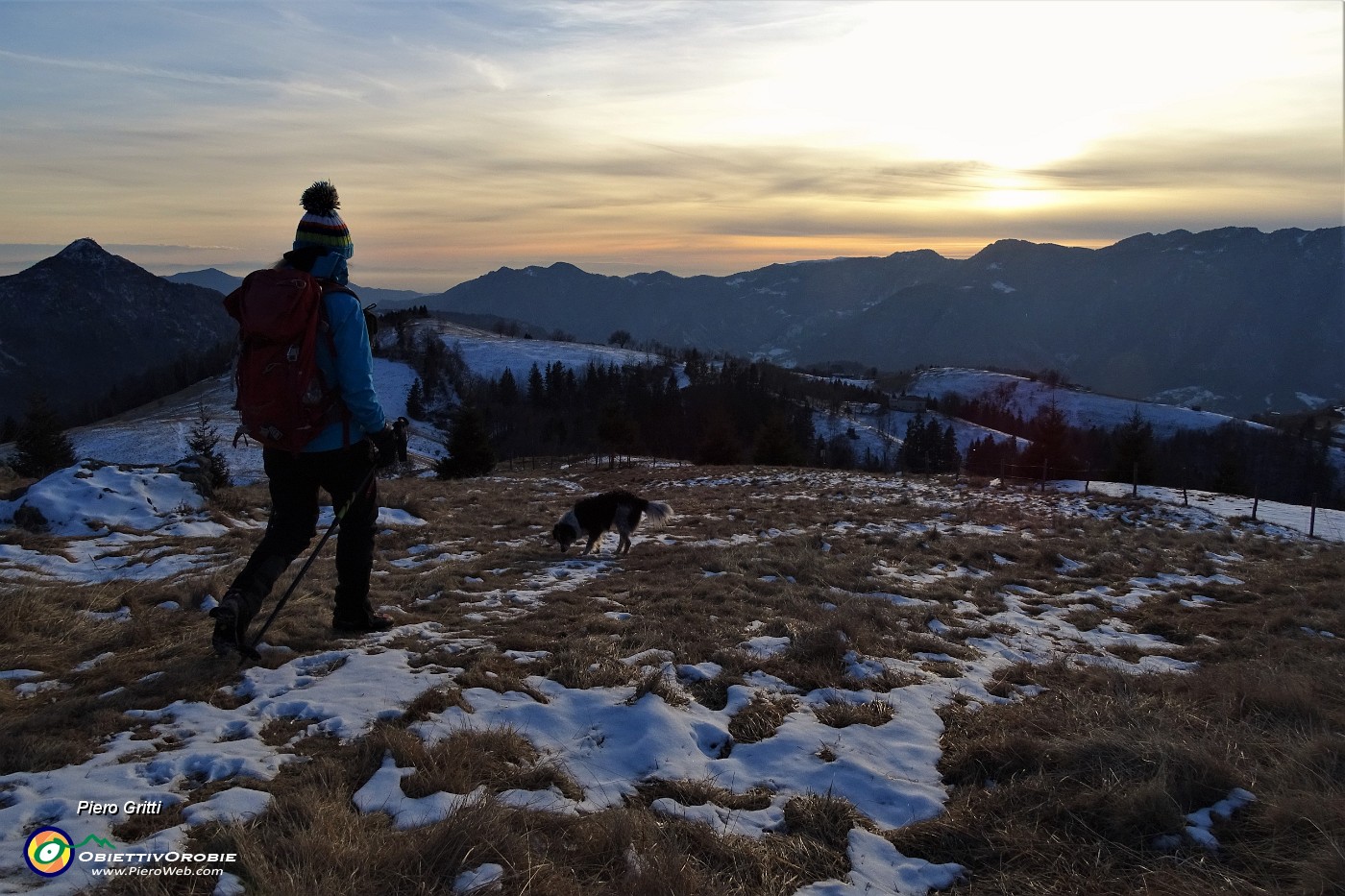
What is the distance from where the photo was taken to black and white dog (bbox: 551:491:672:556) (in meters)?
11.8

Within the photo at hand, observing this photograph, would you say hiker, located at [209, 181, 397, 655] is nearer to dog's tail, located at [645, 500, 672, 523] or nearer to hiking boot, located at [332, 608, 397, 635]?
hiking boot, located at [332, 608, 397, 635]

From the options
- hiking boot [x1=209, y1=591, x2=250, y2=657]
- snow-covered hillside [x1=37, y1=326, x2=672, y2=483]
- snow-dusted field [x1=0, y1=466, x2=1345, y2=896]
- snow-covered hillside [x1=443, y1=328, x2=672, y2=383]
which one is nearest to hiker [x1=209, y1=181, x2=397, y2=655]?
hiking boot [x1=209, y1=591, x2=250, y2=657]

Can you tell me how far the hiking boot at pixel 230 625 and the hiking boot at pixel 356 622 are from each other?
98 cm

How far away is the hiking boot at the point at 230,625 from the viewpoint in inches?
188

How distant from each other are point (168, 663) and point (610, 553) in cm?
768

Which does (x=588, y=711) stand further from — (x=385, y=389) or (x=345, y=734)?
(x=385, y=389)

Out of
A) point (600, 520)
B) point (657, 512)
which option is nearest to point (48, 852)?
point (600, 520)

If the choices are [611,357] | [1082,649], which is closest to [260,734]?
[1082,649]

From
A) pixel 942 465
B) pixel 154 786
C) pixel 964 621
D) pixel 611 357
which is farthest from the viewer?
pixel 611 357

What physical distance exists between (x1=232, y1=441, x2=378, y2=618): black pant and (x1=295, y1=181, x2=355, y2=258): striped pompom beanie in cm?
149

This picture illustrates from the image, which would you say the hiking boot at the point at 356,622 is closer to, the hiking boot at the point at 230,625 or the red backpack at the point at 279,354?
the hiking boot at the point at 230,625

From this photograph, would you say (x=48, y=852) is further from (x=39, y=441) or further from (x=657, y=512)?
(x=39, y=441)

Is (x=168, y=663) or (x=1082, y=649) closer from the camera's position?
(x=168, y=663)

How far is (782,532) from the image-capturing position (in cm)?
1445
